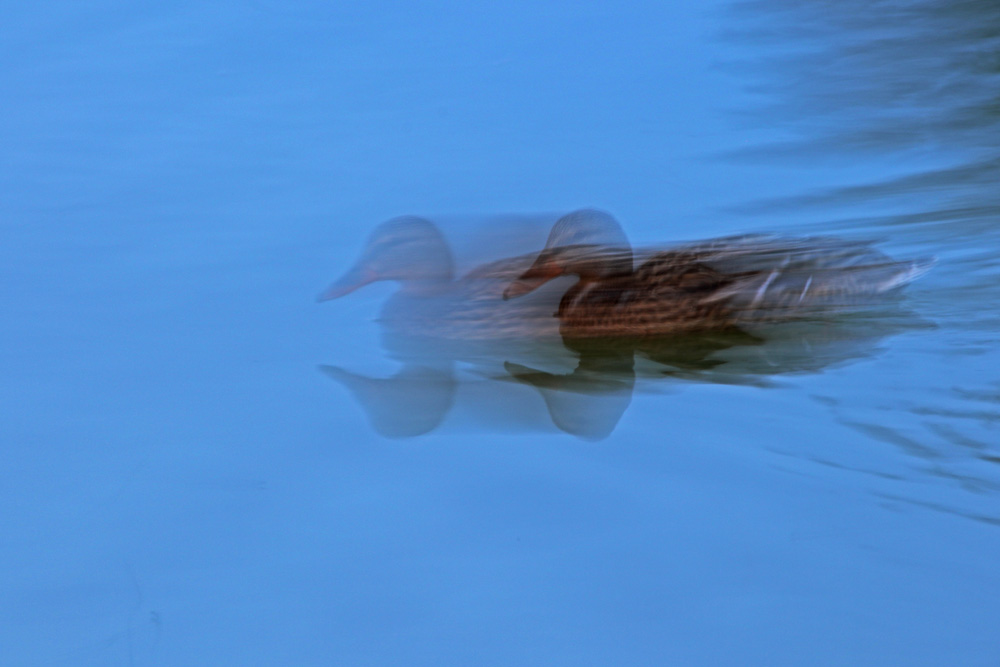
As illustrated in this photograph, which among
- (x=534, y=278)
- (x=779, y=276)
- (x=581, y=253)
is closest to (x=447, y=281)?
(x=534, y=278)

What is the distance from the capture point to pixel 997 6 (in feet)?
13.0

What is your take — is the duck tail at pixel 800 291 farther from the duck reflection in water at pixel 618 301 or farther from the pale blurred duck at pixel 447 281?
the pale blurred duck at pixel 447 281

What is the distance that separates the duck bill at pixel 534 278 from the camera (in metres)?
2.55

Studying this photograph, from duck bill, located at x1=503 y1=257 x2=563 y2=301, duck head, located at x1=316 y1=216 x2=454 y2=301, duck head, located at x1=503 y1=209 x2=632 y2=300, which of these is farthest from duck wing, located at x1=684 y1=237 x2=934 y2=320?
duck head, located at x1=316 y1=216 x2=454 y2=301

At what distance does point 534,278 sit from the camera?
2578 mm

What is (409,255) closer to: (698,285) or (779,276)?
(698,285)

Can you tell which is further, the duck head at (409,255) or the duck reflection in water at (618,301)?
the duck head at (409,255)

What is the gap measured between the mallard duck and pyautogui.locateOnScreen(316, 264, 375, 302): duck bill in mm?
383

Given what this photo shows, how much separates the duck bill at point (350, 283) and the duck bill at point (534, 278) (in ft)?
1.24

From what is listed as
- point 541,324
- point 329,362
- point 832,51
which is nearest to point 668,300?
point 541,324

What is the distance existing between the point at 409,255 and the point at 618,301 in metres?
0.55

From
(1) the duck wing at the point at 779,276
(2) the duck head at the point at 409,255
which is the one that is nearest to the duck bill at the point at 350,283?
(2) the duck head at the point at 409,255

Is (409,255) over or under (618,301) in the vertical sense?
over

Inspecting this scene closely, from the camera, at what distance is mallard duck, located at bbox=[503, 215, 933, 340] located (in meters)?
2.52
